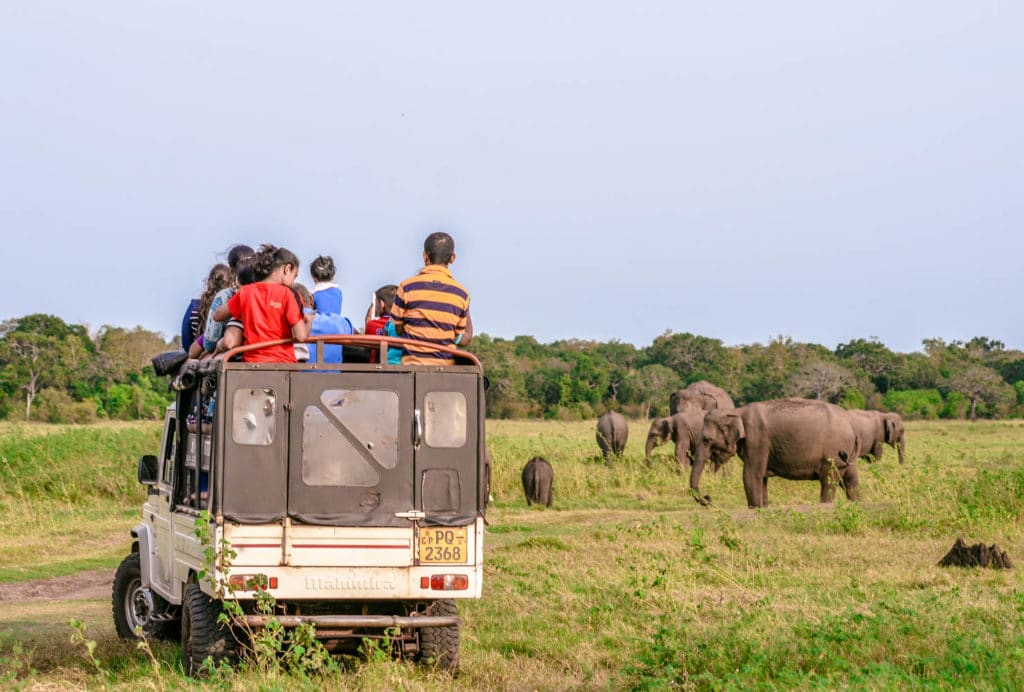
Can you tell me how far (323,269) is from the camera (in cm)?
1039

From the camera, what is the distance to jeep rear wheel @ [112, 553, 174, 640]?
32.8 feet

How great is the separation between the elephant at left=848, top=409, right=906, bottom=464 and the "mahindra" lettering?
58.4 ft

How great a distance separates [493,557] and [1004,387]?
57114 millimetres

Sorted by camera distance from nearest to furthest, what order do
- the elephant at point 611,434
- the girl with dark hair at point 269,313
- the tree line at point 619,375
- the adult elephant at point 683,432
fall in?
the girl with dark hair at point 269,313 → the adult elephant at point 683,432 → the elephant at point 611,434 → the tree line at point 619,375

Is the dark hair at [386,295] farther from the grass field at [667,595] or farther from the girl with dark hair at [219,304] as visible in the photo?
the grass field at [667,595]

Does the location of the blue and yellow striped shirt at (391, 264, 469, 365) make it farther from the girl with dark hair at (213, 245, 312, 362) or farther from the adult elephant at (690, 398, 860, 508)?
the adult elephant at (690, 398, 860, 508)

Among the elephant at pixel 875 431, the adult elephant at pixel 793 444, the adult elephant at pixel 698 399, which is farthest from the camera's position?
the adult elephant at pixel 698 399

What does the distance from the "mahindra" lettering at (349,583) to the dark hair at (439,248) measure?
7.42 ft

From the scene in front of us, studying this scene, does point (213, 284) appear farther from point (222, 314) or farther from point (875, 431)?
point (875, 431)

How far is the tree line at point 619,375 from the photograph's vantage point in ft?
184

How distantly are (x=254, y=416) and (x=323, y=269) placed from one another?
2.35 m

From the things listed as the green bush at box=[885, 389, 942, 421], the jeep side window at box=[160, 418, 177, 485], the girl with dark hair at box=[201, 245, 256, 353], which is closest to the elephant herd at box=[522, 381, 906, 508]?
the jeep side window at box=[160, 418, 177, 485]

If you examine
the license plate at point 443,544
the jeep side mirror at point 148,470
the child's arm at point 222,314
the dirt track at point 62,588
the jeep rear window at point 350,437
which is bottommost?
the dirt track at point 62,588

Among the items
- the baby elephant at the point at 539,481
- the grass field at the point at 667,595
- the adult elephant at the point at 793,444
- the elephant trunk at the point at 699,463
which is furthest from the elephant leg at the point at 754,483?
the baby elephant at the point at 539,481
